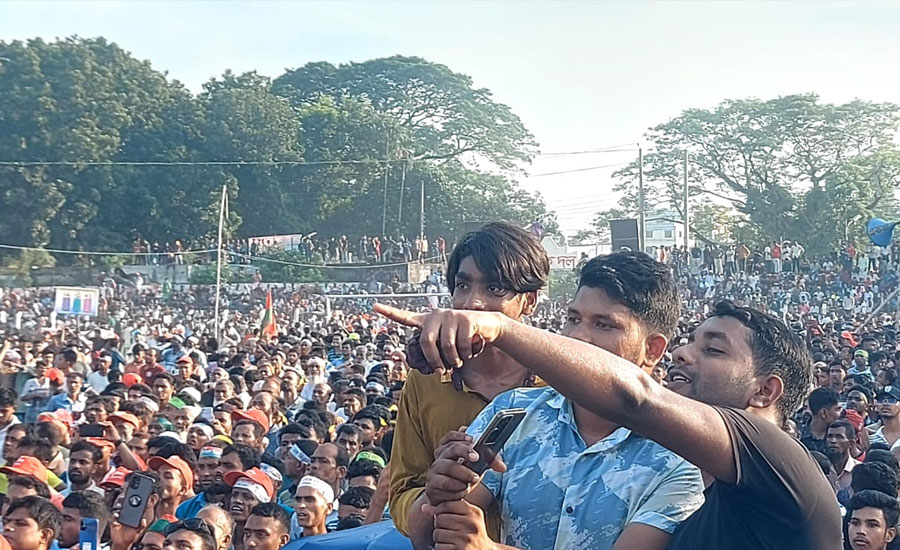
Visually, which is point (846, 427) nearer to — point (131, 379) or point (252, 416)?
point (252, 416)

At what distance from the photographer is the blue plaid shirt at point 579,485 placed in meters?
1.98

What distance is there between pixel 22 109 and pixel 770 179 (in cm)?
2872

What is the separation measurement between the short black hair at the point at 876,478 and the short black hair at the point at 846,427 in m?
1.12

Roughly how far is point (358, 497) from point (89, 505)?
4.40 ft

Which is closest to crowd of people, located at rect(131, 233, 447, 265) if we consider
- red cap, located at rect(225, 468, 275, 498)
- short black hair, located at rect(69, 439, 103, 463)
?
short black hair, located at rect(69, 439, 103, 463)

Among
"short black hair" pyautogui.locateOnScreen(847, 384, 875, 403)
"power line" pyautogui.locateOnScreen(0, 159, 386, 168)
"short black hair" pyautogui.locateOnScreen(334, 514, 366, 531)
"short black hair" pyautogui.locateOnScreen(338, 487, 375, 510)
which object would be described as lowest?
"short black hair" pyautogui.locateOnScreen(334, 514, 366, 531)

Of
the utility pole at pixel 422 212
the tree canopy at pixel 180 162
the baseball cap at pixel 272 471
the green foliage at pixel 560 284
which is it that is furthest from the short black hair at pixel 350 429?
the utility pole at pixel 422 212

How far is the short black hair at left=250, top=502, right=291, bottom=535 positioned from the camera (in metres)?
4.95

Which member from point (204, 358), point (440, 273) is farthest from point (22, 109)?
point (204, 358)

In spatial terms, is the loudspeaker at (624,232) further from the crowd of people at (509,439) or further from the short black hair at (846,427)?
the short black hair at (846,427)

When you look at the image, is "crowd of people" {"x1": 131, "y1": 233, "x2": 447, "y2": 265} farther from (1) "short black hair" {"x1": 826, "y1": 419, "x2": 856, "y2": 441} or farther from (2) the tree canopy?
(1) "short black hair" {"x1": 826, "y1": 419, "x2": 856, "y2": 441}

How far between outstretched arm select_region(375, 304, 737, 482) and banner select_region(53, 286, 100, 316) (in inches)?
659

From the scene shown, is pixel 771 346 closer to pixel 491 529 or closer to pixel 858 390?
pixel 491 529

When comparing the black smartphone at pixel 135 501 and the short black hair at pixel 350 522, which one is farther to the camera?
the short black hair at pixel 350 522
